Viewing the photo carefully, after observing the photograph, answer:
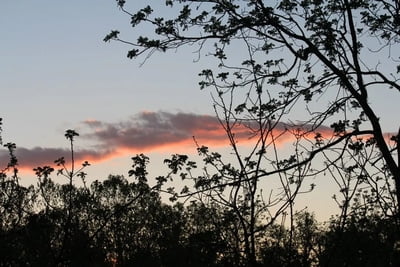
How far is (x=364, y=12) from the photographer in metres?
11.1

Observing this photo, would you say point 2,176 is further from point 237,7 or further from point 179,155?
point 237,7

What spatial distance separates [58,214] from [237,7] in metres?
5.25

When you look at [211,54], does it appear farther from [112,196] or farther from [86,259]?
[112,196]

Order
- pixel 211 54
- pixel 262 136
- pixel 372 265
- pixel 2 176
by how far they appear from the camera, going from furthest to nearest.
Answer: pixel 372 265
pixel 2 176
pixel 211 54
pixel 262 136

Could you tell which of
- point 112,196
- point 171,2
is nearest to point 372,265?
point 171,2

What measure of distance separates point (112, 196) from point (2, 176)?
103ft

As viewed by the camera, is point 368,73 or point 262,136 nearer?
point 262,136

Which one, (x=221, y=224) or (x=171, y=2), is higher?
(x=171, y=2)

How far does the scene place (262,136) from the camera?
374 inches

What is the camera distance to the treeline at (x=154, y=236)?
905 centimetres

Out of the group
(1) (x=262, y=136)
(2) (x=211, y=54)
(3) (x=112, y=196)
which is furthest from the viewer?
(3) (x=112, y=196)

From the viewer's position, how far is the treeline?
905 centimetres

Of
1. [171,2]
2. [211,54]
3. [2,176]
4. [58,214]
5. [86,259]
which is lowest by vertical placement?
[86,259]

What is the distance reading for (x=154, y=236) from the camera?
134ft
